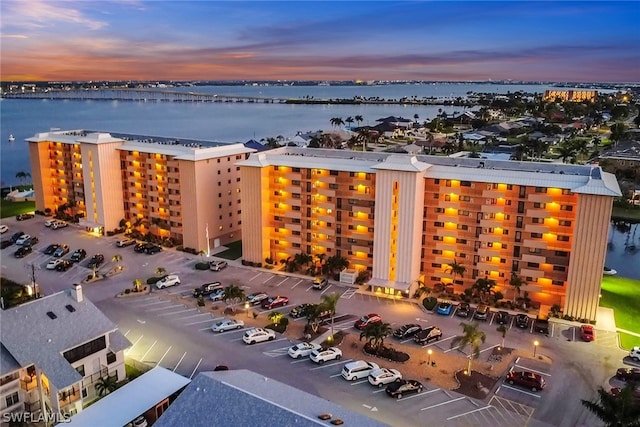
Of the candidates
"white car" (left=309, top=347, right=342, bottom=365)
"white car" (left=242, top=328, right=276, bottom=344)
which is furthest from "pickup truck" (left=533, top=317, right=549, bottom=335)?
"white car" (left=242, top=328, right=276, bottom=344)

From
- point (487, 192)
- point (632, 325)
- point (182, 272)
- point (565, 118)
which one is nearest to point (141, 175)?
point (182, 272)

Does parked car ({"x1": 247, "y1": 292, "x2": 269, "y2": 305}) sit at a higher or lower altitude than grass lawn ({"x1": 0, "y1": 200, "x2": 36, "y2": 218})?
lower

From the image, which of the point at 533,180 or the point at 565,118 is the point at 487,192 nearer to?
the point at 533,180

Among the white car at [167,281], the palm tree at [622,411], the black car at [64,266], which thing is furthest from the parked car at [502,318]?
the black car at [64,266]

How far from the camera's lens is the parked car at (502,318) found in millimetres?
41406

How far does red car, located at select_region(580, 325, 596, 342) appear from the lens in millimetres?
38531

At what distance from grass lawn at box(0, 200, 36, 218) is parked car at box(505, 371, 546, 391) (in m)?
72.6

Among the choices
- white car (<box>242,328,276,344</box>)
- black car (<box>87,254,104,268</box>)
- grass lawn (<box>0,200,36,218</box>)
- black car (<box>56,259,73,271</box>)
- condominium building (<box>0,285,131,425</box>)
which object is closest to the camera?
condominium building (<box>0,285,131,425</box>)

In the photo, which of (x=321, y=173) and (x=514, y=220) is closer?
(x=514, y=220)

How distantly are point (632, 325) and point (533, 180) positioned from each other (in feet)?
46.3

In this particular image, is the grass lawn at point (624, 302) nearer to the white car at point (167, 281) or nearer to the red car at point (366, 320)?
the red car at point (366, 320)

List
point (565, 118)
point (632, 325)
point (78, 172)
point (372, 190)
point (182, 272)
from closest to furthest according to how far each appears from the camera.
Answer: point (632, 325) < point (372, 190) < point (182, 272) < point (78, 172) < point (565, 118)

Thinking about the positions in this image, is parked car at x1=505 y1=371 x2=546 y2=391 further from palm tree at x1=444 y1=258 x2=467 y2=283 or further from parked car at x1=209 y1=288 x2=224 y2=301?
parked car at x1=209 y1=288 x2=224 y2=301

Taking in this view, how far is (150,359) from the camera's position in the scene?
117ft
